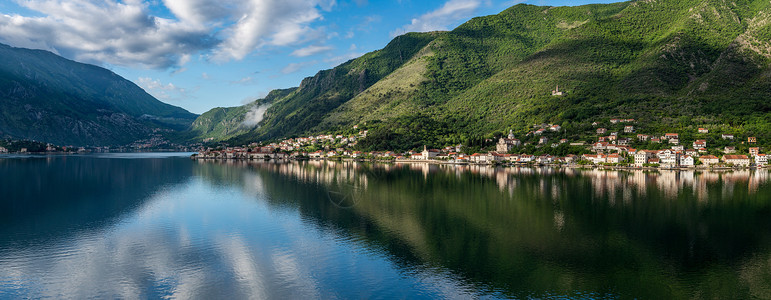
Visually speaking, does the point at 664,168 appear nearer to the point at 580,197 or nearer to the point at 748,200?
the point at 748,200

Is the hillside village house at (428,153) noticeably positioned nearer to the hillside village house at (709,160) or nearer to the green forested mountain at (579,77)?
the green forested mountain at (579,77)

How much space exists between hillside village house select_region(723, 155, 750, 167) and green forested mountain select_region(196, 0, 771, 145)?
32.3 feet

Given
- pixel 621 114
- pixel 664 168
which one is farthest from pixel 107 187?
pixel 621 114

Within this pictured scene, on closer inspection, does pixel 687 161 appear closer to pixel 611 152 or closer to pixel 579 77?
pixel 611 152

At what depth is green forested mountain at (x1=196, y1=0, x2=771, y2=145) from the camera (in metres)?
91.4

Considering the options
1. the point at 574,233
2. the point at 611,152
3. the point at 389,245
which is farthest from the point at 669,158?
the point at 389,245

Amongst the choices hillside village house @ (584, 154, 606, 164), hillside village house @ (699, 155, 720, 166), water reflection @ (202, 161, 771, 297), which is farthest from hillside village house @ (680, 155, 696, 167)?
water reflection @ (202, 161, 771, 297)

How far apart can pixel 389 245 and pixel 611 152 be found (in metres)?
68.7

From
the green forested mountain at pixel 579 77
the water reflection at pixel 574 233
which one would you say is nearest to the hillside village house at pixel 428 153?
the green forested mountain at pixel 579 77

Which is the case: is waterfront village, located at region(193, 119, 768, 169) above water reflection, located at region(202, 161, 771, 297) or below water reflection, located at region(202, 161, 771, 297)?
above

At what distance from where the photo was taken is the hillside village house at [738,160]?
205 ft

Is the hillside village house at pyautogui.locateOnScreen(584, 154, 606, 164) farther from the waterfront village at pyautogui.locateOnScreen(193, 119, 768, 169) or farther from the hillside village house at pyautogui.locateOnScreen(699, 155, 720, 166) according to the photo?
the hillside village house at pyautogui.locateOnScreen(699, 155, 720, 166)

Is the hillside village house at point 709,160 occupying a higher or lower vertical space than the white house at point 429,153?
lower

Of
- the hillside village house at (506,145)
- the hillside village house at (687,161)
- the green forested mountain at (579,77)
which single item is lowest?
the hillside village house at (687,161)
